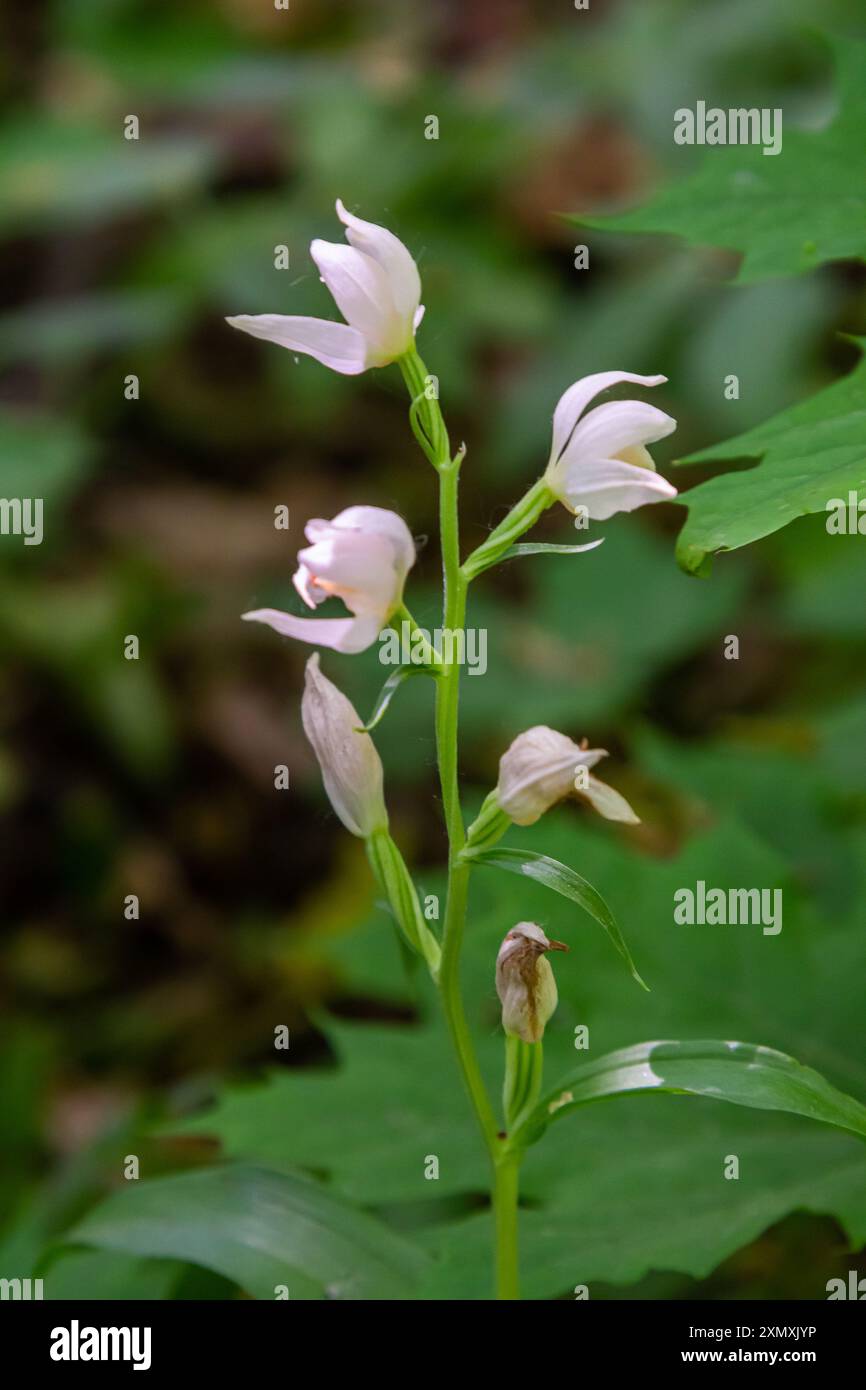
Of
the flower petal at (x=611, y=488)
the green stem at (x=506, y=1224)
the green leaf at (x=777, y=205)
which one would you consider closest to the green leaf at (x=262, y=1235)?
the green stem at (x=506, y=1224)

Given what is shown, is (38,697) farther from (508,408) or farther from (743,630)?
(743,630)

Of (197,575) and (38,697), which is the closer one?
(38,697)

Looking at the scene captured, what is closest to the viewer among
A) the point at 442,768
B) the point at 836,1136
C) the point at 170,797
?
the point at 442,768

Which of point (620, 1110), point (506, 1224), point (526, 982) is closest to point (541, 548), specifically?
point (526, 982)

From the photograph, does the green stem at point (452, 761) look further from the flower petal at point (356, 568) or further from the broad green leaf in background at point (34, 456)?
the broad green leaf in background at point (34, 456)

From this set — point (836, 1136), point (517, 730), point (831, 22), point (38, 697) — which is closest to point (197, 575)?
point (38, 697)

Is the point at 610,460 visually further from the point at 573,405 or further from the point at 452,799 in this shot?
the point at 452,799

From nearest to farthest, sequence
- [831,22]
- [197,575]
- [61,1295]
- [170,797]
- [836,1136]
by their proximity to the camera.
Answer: [836,1136], [61,1295], [170,797], [831,22], [197,575]
